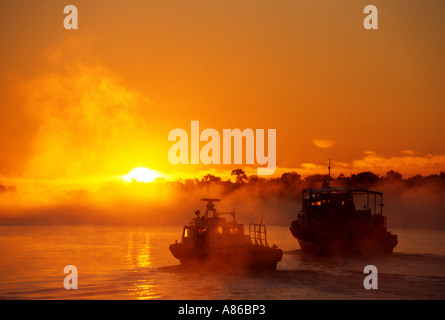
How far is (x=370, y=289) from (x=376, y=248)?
1131 inches

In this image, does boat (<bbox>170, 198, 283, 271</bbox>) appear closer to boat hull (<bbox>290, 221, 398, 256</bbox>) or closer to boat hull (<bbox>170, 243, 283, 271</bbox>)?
boat hull (<bbox>170, 243, 283, 271</bbox>)

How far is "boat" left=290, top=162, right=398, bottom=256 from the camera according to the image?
66375 mm

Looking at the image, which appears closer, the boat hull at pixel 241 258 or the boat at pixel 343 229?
the boat hull at pixel 241 258

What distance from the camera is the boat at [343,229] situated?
6638 cm

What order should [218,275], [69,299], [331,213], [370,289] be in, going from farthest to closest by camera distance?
[331,213]
[218,275]
[370,289]
[69,299]

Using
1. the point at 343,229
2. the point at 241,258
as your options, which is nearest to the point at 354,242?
the point at 343,229

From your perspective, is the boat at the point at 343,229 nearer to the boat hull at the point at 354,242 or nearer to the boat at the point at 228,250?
the boat hull at the point at 354,242

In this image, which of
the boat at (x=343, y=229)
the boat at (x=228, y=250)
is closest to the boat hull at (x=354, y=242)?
the boat at (x=343, y=229)

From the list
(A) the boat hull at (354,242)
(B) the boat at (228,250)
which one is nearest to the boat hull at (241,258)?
(B) the boat at (228,250)

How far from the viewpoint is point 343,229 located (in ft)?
221

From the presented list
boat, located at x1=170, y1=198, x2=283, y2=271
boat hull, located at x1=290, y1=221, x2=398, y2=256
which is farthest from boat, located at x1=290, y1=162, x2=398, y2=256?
boat, located at x1=170, y1=198, x2=283, y2=271
